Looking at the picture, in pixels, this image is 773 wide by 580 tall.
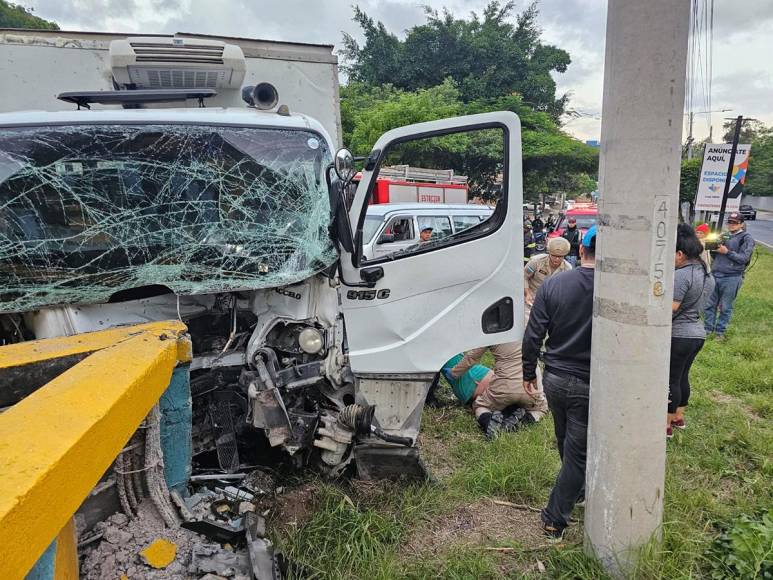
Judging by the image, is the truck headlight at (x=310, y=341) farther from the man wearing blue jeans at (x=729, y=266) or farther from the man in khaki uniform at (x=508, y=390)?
the man wearing blue jeans at (x=729, y=266)

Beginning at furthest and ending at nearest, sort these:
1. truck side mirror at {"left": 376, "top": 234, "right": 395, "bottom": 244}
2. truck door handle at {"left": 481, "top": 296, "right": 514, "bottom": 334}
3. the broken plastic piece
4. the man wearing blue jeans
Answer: truck side mirror at {"left": 376, "top": 234, "right": 395, "bottom": 244} → the man wearing blue jeans → truck door handle at {"left": 481, "top": 296, "right": 514, "bottom": 334} → the broken plastic piece

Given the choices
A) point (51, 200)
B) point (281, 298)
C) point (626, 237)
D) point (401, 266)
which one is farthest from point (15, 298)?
point (626, 237)

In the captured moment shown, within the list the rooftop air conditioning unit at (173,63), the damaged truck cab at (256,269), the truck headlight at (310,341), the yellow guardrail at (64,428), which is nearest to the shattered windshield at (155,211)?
the damaged truck cab at (256,269)

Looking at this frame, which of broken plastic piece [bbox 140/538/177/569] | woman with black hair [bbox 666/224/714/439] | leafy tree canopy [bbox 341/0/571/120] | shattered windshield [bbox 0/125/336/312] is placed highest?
leafy tree canopy [bbox 341/0/571/120]

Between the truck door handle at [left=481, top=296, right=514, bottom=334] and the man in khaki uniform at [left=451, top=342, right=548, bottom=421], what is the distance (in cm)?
110

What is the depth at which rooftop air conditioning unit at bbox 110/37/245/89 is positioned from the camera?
3.51 metres

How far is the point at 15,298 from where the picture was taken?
2.59 m

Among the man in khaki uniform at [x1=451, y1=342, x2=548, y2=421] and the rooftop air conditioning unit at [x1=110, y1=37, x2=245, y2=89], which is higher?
the rooftop air conditioning unit at [x1=110, y1=37, x2=245, y2=89]

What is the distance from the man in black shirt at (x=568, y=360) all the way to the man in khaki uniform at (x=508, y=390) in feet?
4.90

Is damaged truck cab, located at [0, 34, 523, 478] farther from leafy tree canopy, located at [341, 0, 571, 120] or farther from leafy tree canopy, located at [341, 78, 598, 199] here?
leafy tree canopy, located at [341, 0, 571, 120]

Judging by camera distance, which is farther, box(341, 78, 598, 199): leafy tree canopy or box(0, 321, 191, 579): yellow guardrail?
box(341, 78, 598, 199): leafy tree canopy

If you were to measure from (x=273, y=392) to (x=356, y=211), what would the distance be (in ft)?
3.65

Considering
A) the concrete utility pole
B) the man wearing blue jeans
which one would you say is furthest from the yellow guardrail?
the man wearing blue jeans

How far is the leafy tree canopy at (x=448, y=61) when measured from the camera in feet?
85.5
